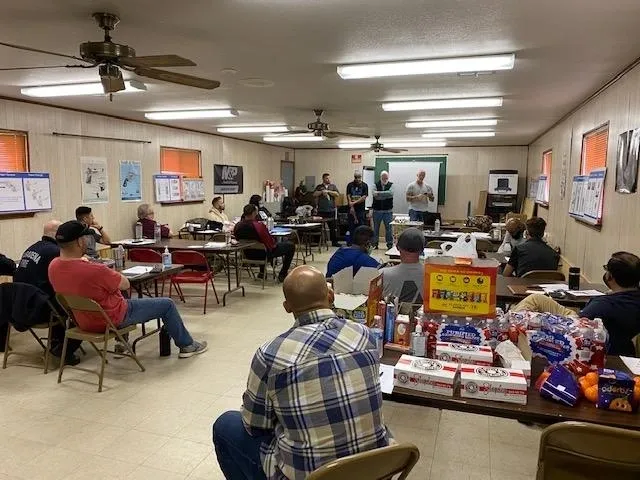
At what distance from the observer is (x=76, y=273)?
11.1ft

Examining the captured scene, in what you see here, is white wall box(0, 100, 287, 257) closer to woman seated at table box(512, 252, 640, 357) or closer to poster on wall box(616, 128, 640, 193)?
woman seated at table box(512, 252, 640, 357)

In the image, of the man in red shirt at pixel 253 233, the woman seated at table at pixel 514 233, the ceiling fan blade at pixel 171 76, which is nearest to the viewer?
the ceiling fan blade at pixel 171 76

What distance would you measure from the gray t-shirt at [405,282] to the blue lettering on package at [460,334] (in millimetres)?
897

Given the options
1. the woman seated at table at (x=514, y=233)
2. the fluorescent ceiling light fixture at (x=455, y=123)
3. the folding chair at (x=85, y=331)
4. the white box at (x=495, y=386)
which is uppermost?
the fluorescent ceiling light fixture at (x=455, y=123)

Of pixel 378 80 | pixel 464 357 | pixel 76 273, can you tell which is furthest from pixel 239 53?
pixel 464 357

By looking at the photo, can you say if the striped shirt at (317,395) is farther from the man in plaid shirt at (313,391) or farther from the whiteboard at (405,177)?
the whiteboard at (405,177)

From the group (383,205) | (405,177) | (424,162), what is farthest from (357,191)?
(424,162)

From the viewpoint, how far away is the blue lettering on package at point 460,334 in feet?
6.93

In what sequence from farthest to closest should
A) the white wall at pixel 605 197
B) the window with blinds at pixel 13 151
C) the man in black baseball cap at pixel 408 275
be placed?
the window with blinds at pixel 13 151
the white wall at pixel 605 197
the man in black baseball cap at pixel 408 275

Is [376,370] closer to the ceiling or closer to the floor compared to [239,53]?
closer to the floor

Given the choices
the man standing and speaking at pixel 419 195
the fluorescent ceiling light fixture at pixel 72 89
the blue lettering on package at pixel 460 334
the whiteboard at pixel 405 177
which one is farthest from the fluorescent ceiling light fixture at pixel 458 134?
the blue lettering on package at pixel 460 334

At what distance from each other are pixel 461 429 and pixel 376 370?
1.78 meters

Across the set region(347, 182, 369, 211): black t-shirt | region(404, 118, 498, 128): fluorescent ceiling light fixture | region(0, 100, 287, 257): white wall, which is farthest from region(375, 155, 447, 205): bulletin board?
region(0, 100, 287, 257): white wall

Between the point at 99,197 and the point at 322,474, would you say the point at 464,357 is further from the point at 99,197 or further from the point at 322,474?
the point at 99,197
